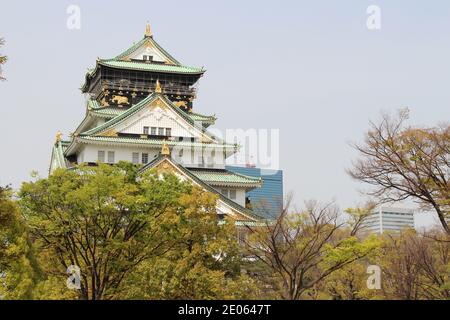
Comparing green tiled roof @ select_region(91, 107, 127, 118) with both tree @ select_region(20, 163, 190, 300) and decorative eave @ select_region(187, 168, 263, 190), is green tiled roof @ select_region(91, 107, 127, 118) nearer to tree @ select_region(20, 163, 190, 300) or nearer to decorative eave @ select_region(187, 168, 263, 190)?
decorative eave @ select_region(187, 168, 263, 190)

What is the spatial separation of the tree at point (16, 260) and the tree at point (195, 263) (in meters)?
4.07

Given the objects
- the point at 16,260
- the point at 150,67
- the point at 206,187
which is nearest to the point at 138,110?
the point at 150,67

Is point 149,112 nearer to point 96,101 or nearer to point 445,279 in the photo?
point 96,101

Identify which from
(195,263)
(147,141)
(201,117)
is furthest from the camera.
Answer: (201,117)

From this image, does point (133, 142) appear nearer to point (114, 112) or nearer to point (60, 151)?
point (114, 112)

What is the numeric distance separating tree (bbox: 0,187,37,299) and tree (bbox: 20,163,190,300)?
2.63 m

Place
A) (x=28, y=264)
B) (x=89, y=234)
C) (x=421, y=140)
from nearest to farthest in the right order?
(x=28, y=264) → (x=421, y=140) → (x=89, y=234)

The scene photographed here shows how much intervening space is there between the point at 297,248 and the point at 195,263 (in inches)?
159

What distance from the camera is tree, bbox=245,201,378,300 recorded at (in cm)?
2866

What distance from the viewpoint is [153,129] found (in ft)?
169

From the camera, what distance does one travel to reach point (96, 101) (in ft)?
187

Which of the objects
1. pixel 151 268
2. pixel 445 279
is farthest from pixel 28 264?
pixel 445 279

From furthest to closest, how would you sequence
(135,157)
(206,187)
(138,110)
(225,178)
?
(138,110) < (135,157) < (225,178) < (206,187)
